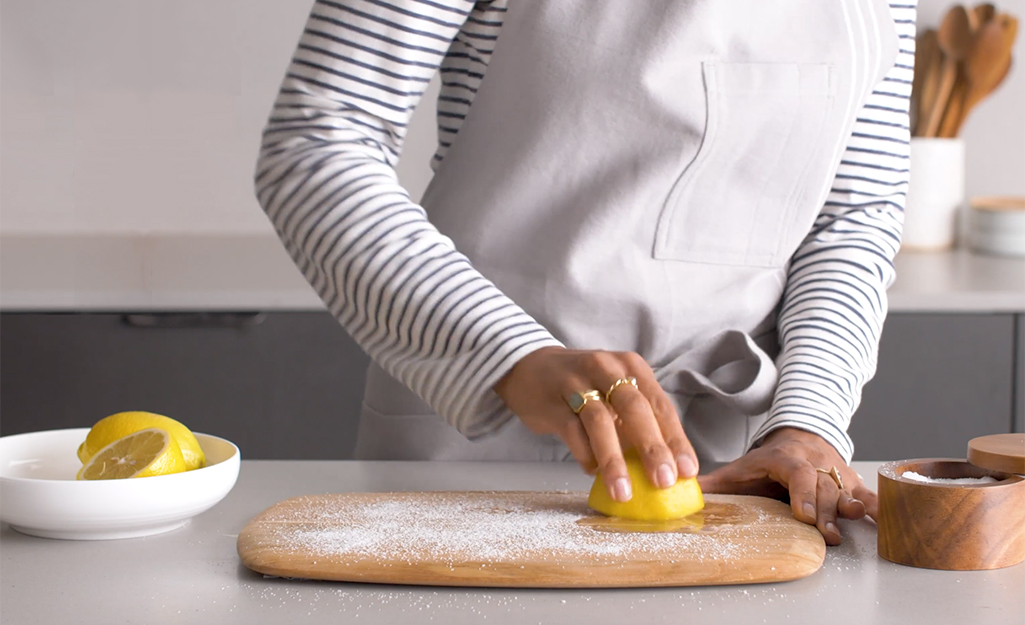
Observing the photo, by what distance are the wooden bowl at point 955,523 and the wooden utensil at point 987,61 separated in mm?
1664

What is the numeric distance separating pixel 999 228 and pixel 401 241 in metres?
1.61

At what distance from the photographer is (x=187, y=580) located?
62 cm

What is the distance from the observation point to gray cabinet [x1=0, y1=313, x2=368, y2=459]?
172cm

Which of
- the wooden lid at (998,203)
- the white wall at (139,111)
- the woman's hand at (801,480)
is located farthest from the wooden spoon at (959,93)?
the woman's hand at (801,480)

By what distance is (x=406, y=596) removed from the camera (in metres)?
0.59

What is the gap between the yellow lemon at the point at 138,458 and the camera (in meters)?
0.68

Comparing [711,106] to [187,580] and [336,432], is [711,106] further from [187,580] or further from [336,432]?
[336,432]

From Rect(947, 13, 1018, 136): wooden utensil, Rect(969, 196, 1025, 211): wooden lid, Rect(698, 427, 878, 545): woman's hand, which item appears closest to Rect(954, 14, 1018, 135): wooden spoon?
Rect(947, 13, 1018, 136): wooden utensil

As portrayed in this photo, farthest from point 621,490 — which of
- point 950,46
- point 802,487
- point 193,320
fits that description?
point 950,46

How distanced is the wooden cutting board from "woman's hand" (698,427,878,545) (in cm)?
2

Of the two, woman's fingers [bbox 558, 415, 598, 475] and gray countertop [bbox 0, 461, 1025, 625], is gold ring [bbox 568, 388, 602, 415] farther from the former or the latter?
gray countertop [bbox 0, 461, 1025, 625]

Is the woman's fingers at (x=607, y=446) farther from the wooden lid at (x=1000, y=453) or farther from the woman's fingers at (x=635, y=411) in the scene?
the wooden lid at (x=1000, y=453)

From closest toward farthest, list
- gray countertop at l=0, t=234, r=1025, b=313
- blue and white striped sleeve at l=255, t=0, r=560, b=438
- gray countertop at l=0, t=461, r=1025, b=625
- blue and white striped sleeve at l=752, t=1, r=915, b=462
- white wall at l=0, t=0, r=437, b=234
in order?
gray countertop at l=0, t=461, r=1025, b=625 < blue and white striped sleeve at l=255, t=0, r=560, b=438 < blue and white striped sleeve at l=752, t=1, r=915, b=462 < gray countertop at l=0, t=234, r=1025, b=313 < white wall at l=0, t=0, r=437, b=234

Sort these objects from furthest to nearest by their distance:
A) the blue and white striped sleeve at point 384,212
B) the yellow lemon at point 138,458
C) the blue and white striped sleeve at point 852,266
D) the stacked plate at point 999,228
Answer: the stacked plate at point 999,228 → the blue and white striped sleeve at point 852,266 → the blue and white striped sleeve at point 384,212 → the yellow lemon at point 138,458
